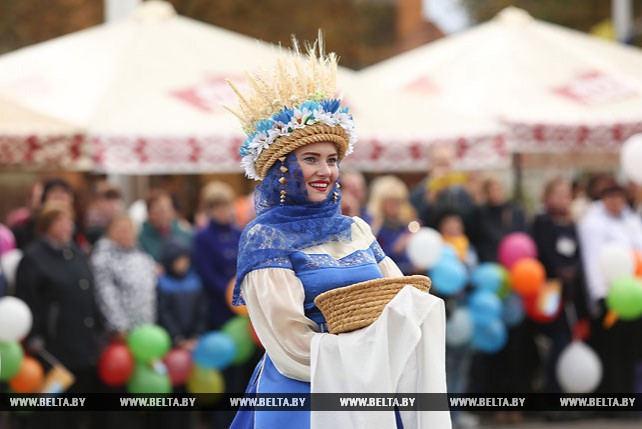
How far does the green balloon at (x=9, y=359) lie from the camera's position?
7980mm

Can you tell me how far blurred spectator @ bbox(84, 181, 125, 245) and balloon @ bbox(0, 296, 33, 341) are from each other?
1723 millimetres

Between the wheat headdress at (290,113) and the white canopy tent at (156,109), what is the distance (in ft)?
12.4

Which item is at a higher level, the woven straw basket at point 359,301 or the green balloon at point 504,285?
the woven straw basket at point 359,301

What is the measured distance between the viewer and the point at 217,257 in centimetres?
950

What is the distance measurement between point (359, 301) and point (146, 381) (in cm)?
452

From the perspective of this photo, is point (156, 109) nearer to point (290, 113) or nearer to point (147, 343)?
point (147, 343)

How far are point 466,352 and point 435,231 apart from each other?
107 centimetres

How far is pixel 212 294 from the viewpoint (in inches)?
376

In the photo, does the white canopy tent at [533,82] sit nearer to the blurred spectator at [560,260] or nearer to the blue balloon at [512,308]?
the blurred spectator at [560,260]

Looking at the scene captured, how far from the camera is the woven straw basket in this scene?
4578 mm

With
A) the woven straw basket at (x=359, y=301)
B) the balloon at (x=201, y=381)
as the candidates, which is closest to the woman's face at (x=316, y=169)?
the woven straw basket at (x=359, y=301)

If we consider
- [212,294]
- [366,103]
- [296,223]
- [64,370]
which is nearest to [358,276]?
[296,223]

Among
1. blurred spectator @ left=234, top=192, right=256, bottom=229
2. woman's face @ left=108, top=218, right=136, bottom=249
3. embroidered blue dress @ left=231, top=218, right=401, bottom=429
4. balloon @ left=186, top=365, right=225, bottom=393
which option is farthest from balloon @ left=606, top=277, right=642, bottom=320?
embroidered blue dress @ left=231, top=218, right=401, bottom=429

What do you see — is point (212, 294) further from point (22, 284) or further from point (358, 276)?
point (358, 276)
